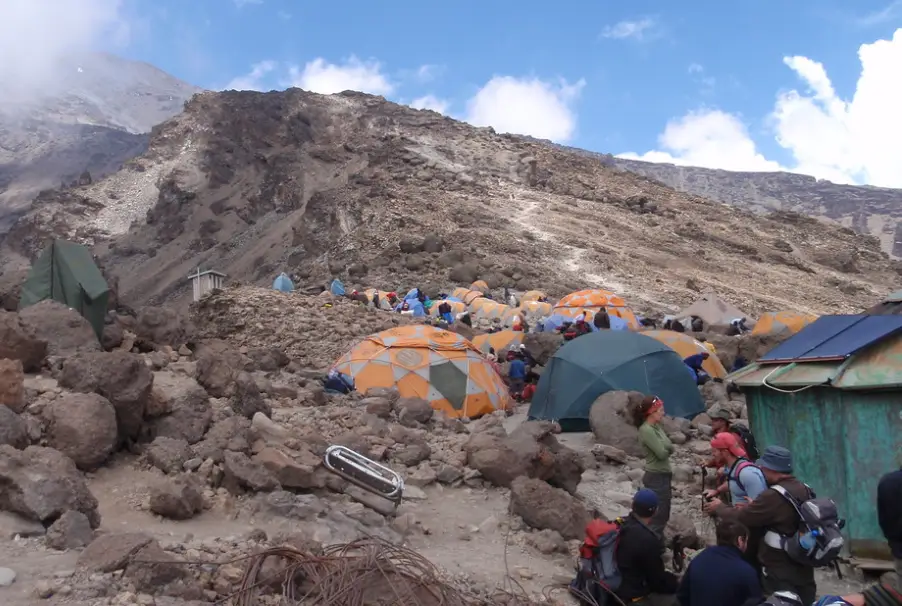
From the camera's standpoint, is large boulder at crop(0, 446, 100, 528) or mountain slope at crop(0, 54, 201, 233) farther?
mountain slope at crop(0, 54, 201, 233)

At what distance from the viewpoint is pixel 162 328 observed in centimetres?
937

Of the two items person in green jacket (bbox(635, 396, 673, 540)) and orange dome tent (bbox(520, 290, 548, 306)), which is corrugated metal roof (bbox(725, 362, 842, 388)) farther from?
orange dome tent (bbox(520, 290, 548, 306))

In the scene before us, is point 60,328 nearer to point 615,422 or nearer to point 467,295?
point 615,422

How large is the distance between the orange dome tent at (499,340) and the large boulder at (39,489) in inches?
416

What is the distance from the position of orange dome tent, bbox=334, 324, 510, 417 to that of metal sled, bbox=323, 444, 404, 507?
440cm

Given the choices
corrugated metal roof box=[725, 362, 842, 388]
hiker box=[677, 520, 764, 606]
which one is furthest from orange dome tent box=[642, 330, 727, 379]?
hiker box=[677, 520, 764, 606]

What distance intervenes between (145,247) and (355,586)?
49.0m

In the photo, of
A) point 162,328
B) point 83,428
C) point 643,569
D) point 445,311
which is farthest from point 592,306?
point 643,569

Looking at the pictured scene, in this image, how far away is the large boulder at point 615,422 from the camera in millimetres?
8750

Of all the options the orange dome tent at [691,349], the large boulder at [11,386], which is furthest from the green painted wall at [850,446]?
the orange dome tent at [691,349]

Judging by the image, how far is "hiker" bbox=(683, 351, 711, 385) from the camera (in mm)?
11891

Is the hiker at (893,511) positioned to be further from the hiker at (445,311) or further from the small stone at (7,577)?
the hiker at (445,311)

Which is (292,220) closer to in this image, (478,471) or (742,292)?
(742,292)

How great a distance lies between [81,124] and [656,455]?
4694 inches
